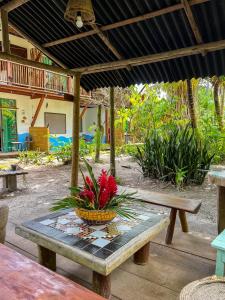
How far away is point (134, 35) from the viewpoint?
3807 millimetres

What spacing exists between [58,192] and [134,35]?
3.56 meters

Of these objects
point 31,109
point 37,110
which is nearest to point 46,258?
point 37,110

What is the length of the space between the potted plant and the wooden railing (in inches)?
378

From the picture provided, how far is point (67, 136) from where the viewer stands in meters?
15.5

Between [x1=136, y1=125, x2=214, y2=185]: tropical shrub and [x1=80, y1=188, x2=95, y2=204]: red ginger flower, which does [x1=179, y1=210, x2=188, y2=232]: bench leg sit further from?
[x1=136, y1=125, x2=214, y2=185]: tropical shrub

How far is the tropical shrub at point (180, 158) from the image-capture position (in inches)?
237

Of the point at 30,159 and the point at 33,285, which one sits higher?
the point at 33,285

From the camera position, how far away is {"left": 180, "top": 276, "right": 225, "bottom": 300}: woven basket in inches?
53.5

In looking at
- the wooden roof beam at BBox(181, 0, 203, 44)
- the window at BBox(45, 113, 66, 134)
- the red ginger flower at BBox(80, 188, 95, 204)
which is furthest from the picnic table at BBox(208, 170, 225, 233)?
the window at BBox(45, 113, 66, 134)

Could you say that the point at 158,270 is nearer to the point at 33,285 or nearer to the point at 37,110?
the point at 33,285

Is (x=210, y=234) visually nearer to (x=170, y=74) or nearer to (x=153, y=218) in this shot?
(x=153, y=218)

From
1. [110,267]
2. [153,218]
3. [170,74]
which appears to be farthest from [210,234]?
[170,74]

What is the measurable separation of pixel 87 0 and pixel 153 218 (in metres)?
2.36

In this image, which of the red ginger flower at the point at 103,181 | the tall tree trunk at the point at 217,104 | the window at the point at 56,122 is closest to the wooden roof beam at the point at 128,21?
the red ginger flower at the point at 103,181
